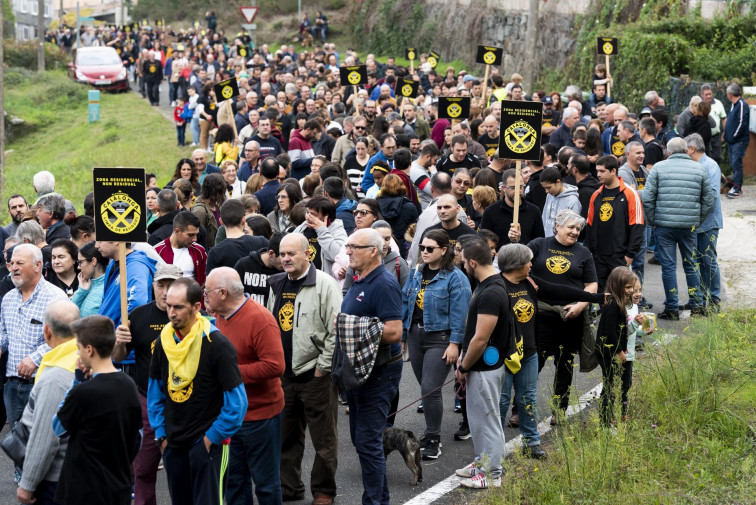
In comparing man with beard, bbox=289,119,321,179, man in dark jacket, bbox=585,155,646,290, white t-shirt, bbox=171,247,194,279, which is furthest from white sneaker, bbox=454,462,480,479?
man with beard, bbox=289,119,321,179

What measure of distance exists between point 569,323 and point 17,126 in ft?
116

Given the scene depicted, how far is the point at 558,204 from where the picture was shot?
11.4m

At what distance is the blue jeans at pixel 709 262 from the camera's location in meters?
12.1

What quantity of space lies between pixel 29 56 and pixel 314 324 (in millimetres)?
51465

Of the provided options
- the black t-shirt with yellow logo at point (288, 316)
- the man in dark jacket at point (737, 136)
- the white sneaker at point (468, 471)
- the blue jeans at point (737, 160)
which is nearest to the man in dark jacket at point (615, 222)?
the white sneaker at point (468, 471)

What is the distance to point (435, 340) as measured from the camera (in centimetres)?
846

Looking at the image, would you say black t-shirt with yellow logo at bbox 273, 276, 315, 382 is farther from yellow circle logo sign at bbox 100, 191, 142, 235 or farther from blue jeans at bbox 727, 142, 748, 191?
blue jeans at bbox 727, 142, 748, 191

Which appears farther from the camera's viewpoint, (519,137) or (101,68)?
(101,68)

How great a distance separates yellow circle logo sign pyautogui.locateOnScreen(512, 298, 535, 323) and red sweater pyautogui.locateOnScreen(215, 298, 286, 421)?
7.15 feet

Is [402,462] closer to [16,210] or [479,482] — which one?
[479,482]

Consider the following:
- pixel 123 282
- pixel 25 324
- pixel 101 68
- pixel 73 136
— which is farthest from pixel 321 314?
pixel 101 68

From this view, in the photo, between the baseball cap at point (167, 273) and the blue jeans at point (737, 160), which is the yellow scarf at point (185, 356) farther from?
the blue jeans at point (737, 160)

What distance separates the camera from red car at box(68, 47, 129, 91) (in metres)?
45.8

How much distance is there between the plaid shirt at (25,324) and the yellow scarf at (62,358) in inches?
63.6
